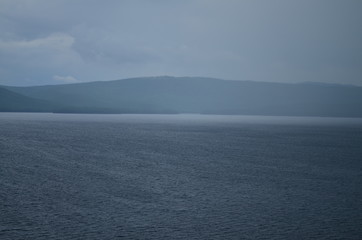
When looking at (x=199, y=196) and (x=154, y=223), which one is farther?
(x=199, y=196)

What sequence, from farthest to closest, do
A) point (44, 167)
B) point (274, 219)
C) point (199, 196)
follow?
point (44, 167)
point (199, 196)
point (274, 219)

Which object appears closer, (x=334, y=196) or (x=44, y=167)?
(x=334, y=196)

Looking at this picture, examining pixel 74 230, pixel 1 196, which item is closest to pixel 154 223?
pixel 74 230

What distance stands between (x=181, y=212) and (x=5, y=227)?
12.1 meters

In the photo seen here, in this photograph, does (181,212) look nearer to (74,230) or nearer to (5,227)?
(74,230)

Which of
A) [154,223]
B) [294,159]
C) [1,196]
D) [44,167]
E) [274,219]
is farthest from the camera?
[294,159]

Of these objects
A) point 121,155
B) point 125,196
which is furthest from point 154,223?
point 121,155

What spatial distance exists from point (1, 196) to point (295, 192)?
27.0 m

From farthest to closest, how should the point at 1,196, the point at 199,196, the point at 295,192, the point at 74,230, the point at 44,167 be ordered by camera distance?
1. the point at 44,167
2. the point at 295,192
3. the point at 199,196
4. the point at 1,196
5. the point at 74,230

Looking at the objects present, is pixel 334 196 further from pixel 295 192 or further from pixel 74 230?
pixel 74 230

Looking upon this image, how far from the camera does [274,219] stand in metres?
26.2

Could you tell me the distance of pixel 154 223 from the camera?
24.6 metres

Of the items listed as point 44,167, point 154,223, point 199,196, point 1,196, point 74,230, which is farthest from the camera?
point 44,167

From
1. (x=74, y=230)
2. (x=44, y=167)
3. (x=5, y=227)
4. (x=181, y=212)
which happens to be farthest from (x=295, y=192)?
(x=44, y=167)
